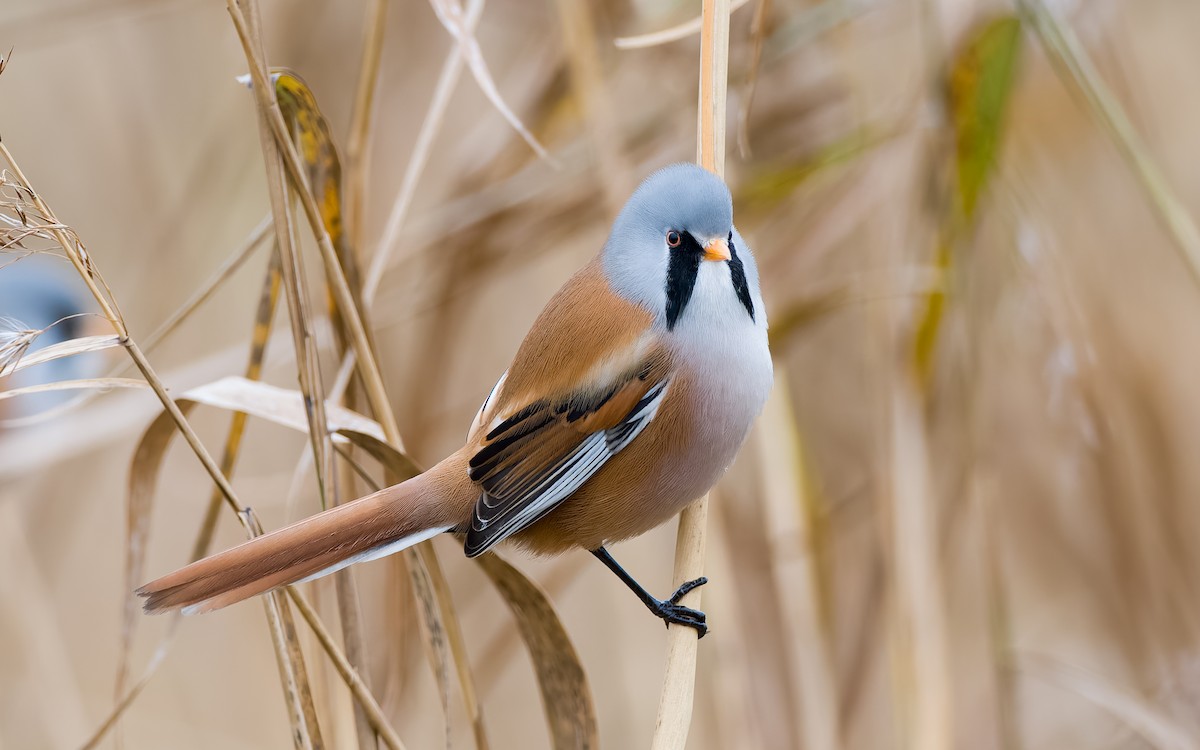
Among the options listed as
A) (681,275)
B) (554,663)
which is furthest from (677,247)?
(554,663)

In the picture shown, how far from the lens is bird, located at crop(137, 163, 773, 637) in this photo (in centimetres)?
159

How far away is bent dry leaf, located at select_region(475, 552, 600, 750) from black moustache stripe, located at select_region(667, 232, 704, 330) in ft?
1.58

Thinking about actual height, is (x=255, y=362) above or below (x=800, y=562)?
above

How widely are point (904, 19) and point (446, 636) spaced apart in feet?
6.80

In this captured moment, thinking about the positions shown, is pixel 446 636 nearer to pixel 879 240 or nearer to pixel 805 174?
pixel 805 174

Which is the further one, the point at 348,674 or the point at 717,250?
the point at 717,250

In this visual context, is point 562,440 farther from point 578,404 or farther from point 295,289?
point 295,289

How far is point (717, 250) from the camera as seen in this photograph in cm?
158

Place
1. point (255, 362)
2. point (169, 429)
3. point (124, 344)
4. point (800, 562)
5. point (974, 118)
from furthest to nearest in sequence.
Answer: point (800, 562) < point (974, 118) < point (255, 362) < point (169, 429) < point (124, 344)

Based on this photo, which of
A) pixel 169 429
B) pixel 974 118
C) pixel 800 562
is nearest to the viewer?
pixel 169 429

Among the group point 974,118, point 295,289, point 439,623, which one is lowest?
point 439,623

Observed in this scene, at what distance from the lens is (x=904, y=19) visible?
2674 mm

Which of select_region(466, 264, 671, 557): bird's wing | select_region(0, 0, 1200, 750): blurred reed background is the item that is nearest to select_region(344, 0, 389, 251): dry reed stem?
select_region(0, 0, 1200, 750): blurred reed background

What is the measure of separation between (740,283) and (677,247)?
117 millimetres
